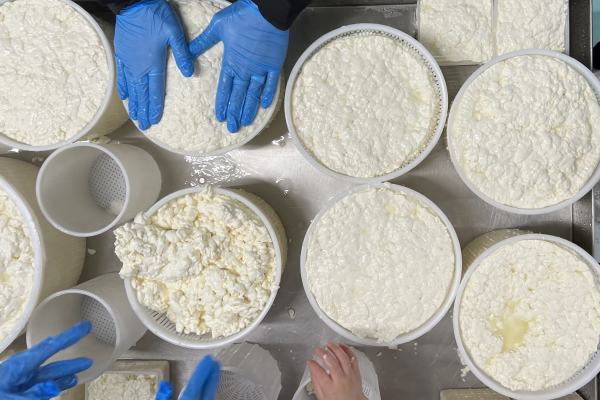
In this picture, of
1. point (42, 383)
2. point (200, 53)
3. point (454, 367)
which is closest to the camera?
point (42, 383)

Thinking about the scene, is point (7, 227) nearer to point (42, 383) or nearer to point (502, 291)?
point (42, 383)

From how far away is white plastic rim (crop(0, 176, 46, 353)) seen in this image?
4.71 feet

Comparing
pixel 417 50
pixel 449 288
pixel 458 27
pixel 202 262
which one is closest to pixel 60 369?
pixel 202 262

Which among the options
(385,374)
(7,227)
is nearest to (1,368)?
(7,227)

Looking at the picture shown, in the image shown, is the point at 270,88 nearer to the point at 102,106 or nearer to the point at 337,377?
the point at 102,106

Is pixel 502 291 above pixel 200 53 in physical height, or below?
below

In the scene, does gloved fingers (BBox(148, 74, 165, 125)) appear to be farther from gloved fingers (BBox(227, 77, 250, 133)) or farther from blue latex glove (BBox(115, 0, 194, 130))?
gloved fingers (BBox(227, 77, 250, 133))

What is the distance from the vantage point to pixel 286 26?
1.33 meters

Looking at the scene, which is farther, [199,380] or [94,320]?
[94,320]

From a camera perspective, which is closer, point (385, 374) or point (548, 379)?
point (548, 379)

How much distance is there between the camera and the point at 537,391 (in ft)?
4.86

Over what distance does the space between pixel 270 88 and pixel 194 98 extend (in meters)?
0.30

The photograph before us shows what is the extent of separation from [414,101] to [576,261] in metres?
0.91

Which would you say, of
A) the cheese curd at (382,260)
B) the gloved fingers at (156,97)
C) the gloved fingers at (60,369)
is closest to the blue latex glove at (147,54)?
the gloved fingers at (156,97)
